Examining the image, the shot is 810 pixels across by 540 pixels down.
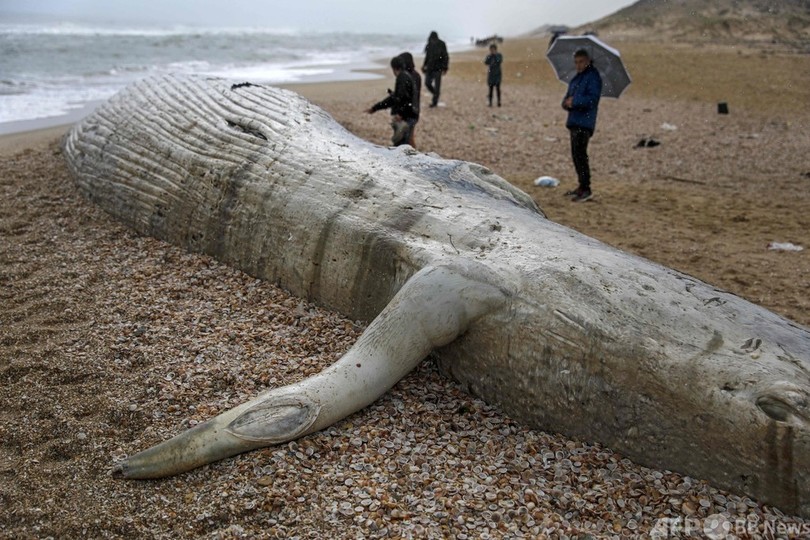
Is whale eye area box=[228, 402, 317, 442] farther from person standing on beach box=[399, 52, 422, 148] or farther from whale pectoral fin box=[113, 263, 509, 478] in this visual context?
person standing on beach box=[399, 52, 422, 148]

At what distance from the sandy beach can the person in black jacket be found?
1.84m

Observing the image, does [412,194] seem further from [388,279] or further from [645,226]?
[645,226]

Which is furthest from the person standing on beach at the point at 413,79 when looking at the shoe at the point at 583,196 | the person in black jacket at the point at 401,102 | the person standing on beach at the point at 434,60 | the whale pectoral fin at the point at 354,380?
the person standing on beach at the point at 434,60

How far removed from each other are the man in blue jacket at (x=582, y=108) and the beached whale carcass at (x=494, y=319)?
3237 mm

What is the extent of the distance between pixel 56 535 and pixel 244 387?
104cm

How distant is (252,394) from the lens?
10.3 feet

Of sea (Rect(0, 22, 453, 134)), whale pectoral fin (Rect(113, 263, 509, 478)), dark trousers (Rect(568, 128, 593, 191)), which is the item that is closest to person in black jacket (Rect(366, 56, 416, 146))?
sea (Rect(0, 22, 453, 134))

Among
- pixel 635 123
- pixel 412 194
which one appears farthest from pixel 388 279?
pixel 635 123

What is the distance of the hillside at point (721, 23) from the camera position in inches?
1581

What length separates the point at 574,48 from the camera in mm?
8016

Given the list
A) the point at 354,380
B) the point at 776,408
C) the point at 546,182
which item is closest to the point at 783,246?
the point at 546,182

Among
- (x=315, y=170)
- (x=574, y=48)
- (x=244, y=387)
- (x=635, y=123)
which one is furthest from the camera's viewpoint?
(x=635, y=123)

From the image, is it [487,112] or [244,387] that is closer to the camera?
[244,387]

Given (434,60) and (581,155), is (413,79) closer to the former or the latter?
(581,155)
